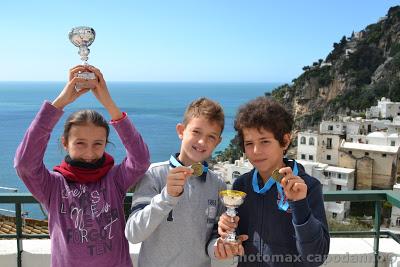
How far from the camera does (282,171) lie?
170 cm

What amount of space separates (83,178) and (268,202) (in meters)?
0.97

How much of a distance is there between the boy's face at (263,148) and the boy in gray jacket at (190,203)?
182mm

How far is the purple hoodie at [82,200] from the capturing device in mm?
1998

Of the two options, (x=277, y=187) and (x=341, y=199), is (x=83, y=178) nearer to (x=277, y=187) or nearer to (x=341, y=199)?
(x=277, y=187)

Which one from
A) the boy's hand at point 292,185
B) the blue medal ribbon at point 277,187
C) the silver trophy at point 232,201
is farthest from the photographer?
the blue medal ribbon at point 277,187

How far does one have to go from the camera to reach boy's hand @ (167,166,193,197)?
177 cm

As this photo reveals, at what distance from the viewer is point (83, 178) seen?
2.11 m

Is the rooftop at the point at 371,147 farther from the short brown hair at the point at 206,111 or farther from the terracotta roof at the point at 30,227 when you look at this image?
the short brown hair at the point at 206,111

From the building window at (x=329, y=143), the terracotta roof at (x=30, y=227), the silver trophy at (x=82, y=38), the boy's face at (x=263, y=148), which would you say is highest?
the silver trophy at (x=82, y=38)

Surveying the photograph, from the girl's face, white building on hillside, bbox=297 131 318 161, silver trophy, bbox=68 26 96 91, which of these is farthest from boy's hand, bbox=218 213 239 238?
white building on hillside, bbox=297 131 318 161

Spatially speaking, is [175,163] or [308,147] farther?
[308,147]

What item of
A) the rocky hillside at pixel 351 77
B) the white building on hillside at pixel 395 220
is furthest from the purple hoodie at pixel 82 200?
the rocky hillside at pixel 351 77

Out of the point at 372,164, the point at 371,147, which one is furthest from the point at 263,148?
the point at 371,147

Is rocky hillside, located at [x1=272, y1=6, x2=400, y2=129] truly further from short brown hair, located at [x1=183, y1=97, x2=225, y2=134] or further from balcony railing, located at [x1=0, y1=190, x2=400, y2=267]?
short brown hair, located at [x1=183, y1=97, x2=225, y2=134]
